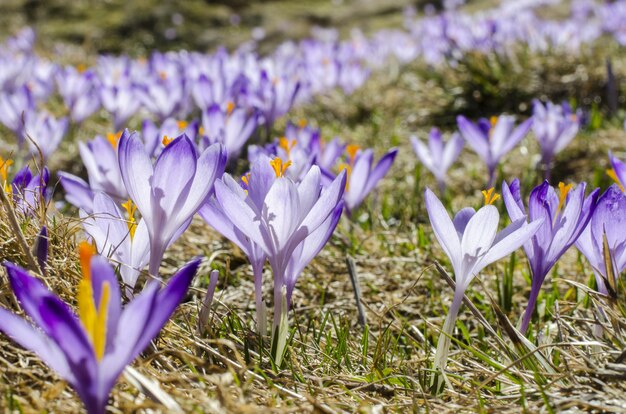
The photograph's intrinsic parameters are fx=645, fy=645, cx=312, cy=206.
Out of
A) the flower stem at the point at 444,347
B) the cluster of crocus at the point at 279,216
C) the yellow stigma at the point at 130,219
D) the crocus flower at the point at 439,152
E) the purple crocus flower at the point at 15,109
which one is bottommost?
the flower stem at the point at 444,347

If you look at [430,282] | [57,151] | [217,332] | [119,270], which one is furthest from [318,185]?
[57,151]

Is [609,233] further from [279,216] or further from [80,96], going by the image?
[80,96]

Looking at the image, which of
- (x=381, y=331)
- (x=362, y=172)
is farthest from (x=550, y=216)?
(x=362, y=172)

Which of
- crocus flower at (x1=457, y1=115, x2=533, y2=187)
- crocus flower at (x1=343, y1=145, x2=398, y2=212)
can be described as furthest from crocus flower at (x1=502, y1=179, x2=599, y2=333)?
crocus flower at (x1=457, y1=115, x2=533, y2=187)

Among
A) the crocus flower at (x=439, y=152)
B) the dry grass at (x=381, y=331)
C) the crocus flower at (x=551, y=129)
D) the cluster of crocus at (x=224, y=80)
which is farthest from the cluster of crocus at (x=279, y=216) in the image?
the crocus flower at (x=551, y=129)

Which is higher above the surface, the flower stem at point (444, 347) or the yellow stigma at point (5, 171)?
the yellow stigma at point (5, 171)

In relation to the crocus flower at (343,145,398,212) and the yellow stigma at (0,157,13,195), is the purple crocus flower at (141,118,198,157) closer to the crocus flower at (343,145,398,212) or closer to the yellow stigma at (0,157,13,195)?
the crocus flower at (343,145,398,212)

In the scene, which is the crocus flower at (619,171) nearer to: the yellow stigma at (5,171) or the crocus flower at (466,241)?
the crocus flower at (466,241)
